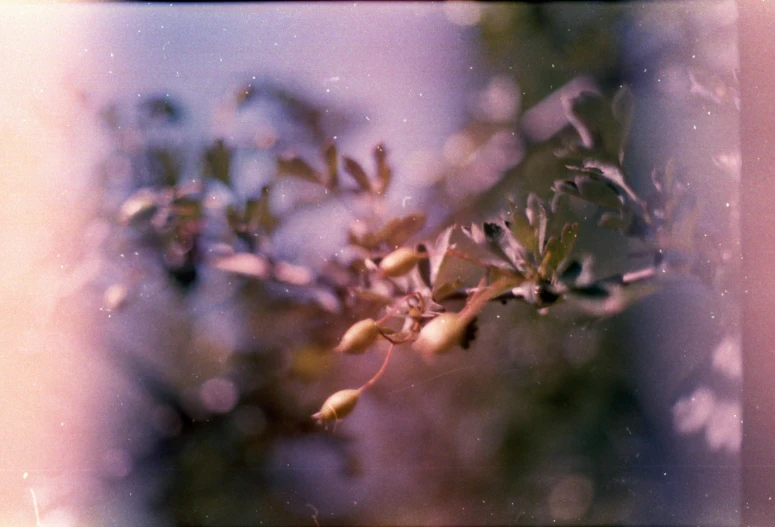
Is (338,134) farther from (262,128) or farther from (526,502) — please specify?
(526,502)

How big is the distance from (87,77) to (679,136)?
1.80ft

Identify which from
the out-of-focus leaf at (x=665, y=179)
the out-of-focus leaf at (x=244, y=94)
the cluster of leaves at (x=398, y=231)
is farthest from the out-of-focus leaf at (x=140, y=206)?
the out-of-focus leaf at (x=665, y=179)

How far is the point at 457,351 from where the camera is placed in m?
0.46

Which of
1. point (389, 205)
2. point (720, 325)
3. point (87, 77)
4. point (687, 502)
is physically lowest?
point (687, 502)

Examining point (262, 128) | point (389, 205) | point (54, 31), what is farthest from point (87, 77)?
point (389, 205)

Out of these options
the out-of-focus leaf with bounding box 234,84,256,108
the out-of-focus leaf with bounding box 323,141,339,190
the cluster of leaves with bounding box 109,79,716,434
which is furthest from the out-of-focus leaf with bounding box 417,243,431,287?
the out-of-focus leaf with bounding box 234,84,256,108

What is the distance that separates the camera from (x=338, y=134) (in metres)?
0.47

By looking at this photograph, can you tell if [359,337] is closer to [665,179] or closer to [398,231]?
[398,231]

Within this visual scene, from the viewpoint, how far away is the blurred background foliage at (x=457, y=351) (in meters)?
0.46

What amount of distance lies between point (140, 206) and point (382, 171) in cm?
22

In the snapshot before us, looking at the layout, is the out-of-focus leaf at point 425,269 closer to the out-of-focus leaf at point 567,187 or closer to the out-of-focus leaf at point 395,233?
the out-of-focus leaf at point 395,233

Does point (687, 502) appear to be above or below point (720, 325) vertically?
below

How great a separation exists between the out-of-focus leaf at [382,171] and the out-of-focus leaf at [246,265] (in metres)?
0.12

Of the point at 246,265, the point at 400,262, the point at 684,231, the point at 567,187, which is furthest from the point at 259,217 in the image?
the point at 684,231
